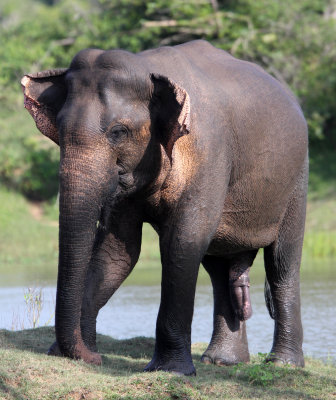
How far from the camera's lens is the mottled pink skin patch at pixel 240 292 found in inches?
290

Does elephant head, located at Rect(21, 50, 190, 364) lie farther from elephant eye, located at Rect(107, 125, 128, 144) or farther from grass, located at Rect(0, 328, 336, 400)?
grass, located at Rect(0, 328, 336, 400)

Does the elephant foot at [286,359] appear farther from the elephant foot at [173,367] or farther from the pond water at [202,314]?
the elephant foot at [173,367]

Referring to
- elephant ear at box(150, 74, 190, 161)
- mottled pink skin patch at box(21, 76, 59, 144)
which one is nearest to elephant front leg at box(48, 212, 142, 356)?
mottled pink skin patch at box(21, 76, 59, 144)

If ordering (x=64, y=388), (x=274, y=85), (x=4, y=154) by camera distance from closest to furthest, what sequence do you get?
(x=64, y=388) → (x=274, y=85) → (x=4, y=154)

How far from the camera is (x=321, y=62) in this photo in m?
22.0

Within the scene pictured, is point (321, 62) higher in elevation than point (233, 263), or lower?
higher

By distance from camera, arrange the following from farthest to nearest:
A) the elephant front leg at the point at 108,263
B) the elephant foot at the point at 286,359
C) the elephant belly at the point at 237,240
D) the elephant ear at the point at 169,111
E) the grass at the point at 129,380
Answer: the elephant foot at the point at 286,359 < the elephant belly at the point at 237,240 < the elephant front leg at the point at 108,263 < the elephant ear at the point at 169,111 < the grass at the point at 129,380

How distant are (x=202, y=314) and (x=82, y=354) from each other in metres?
4.32

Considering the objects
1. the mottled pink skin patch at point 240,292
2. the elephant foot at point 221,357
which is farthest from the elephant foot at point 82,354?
the mottled pink skin patch at point 240,292

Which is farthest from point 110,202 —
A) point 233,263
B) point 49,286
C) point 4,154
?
point 4,154

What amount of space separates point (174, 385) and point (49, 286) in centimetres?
685

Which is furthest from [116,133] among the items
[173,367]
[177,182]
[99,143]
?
[173,367]

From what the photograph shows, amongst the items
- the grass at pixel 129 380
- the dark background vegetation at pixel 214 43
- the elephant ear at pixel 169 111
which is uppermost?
the dark background vegetation at pixel 214 43

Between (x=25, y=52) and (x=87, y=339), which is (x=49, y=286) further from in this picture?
(x=25, y=52)
